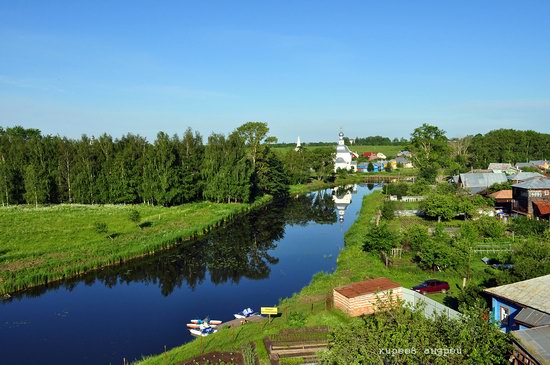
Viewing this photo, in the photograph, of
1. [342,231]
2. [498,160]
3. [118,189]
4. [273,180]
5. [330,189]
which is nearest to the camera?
[342,231]

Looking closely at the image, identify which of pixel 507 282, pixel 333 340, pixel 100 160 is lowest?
pixel 507 282

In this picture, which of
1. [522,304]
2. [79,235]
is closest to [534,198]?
[522,304]

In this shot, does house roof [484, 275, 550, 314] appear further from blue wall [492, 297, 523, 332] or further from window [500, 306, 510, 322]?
window [500, 306, 510, 322]

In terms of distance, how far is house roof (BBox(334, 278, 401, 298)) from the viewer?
22594 mm

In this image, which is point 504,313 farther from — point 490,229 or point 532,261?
point 490,229

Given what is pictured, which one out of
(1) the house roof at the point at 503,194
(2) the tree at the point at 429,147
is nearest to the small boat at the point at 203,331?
(1) the house roof at the point at 503,194

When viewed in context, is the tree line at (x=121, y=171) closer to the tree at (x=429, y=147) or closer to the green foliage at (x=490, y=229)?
the green foliage at (x=490, y=229)

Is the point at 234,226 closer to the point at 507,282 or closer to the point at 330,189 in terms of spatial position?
the point at 507,282

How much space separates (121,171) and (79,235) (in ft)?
72.3

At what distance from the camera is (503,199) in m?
52.6

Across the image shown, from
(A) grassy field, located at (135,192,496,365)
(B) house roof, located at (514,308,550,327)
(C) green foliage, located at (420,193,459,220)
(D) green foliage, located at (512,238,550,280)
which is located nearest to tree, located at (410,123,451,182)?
(C) green foliage, located at (420,193,459,220)

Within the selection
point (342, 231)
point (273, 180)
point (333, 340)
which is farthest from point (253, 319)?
point (273, 180)

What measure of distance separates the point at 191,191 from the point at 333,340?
53.2 m

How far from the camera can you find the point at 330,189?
96.9 meters
